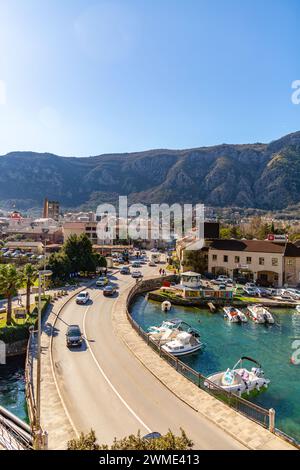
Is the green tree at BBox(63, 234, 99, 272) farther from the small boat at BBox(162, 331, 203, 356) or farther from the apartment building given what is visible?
the small boat at BBox(162, 331, 203, 356)

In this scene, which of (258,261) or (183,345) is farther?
(258,261)

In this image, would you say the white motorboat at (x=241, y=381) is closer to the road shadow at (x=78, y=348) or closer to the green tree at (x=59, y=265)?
the road shadow at (x=78, y=348)

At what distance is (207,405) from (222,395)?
14.8 feet

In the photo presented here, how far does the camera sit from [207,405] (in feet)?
60.1

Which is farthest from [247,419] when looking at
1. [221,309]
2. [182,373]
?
[221,309]

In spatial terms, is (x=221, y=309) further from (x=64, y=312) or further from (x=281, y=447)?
(x=281, y=447)

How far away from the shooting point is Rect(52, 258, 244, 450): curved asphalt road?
15753mm

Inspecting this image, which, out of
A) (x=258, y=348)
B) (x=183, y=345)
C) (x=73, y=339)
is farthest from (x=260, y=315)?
(x=73, y=339)

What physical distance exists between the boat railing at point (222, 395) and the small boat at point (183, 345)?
11.5ft

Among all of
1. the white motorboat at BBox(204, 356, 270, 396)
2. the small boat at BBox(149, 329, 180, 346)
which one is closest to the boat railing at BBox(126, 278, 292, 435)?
the white motorboat at BBox(204, 356, 270, 396)

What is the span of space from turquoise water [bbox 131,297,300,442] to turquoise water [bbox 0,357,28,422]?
13.8m

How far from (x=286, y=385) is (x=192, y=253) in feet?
124

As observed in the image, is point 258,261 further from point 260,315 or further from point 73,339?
point 73,339

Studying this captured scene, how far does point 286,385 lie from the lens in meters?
26.0
